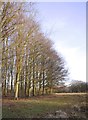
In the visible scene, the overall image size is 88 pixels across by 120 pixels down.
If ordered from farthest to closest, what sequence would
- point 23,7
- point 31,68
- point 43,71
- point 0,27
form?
point 43,71
point 31,68
point 23,7
point 0,27

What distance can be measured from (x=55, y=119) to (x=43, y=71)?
11220 millimetres

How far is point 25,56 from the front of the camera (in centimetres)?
1881

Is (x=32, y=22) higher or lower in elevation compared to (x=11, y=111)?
higher

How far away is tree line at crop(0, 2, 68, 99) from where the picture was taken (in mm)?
12344

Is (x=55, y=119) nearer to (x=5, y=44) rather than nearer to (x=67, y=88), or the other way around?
(x=5, y=44)

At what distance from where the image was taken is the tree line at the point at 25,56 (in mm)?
12344

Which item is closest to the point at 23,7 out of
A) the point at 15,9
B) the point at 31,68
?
the point at 15,9

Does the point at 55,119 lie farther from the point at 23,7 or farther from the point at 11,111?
the point at 23,7

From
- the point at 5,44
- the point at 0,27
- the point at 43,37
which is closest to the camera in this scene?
the point at 0,27

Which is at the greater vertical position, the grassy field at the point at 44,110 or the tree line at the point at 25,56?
the tree line at the point at 25,56

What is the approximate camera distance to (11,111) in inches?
522

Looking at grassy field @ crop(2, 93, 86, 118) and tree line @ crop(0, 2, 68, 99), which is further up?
tree line @ crop(0, 2, 68, 99)

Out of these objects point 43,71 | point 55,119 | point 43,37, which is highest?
point 43,37

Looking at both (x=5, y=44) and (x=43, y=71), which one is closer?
(x=5, y=44)
